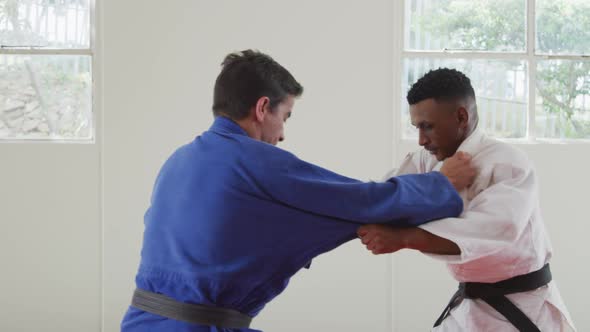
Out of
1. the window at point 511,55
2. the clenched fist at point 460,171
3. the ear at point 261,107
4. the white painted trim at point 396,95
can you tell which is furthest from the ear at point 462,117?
the window at point 511,55

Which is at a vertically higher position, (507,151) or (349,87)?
(349,87)

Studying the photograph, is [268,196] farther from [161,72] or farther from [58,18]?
[58,18]

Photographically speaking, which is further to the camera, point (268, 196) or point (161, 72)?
point (161, 72)

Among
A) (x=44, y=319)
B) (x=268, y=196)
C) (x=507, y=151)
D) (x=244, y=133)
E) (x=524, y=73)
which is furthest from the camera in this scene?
(x=524, y=73)

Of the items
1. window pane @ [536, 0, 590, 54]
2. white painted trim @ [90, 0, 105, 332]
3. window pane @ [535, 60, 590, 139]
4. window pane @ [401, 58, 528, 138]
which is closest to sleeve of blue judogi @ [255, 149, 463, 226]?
white painted trim @ [90, 0, 105, 332]

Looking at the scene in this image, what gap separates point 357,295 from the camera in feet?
15.3

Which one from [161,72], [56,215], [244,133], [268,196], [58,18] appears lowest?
[56,215]

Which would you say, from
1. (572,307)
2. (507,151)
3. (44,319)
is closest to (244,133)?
(507,151)

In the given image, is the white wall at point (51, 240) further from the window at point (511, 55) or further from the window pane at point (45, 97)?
the window at point (511, 55)

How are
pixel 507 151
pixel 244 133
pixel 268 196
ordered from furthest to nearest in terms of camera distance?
pixel 507 151
pixel 244 133
pixel 268 196

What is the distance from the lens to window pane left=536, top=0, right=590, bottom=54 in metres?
4.95

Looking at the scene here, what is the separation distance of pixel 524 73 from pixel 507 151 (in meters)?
2.93

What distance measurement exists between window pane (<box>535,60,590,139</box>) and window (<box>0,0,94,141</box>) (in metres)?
2.80

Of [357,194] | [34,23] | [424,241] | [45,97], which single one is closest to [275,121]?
[357,194]
